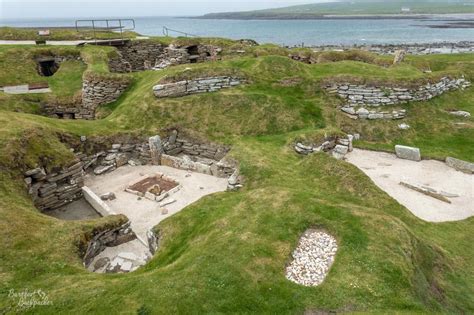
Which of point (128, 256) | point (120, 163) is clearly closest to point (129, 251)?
point (128, 256)

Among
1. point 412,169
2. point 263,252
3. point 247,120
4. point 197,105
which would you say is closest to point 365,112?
point 412,169

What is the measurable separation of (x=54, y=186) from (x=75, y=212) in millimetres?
1851

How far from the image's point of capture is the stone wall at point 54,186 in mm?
18453

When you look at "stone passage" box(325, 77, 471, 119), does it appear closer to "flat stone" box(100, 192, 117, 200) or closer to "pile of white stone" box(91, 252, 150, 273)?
"flat stone" box(100, 192, 117, 200)

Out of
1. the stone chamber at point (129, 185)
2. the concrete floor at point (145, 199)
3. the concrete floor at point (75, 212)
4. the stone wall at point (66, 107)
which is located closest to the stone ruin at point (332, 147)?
the stone chamber at point (129, 185)

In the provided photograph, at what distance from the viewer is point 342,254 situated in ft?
40.3

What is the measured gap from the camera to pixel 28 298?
1095 cm

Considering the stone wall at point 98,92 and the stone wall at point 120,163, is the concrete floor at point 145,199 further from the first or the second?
the stone wall at point 98,92

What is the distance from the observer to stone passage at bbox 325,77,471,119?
88.4ft

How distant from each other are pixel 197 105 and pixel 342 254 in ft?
55.6

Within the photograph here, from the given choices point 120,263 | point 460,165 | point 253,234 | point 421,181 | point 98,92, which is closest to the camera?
point 253,234

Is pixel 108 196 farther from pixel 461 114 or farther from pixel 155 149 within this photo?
pixel 461 114

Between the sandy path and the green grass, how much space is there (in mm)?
1061

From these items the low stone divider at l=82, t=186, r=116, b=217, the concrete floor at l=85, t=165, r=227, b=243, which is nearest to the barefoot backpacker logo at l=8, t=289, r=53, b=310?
the concrete floor at l=85, t=165, r=227, b=243
